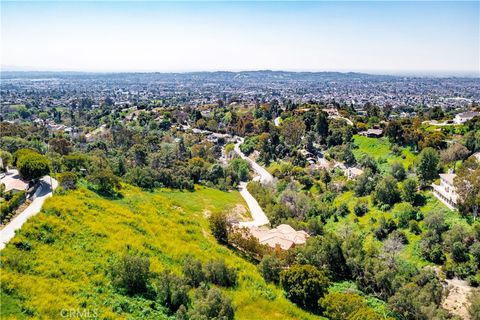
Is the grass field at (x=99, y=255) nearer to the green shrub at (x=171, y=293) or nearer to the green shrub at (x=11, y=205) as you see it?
the green shrub at (x=171, y=293)

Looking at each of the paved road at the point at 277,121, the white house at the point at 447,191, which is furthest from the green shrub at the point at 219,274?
the paved road at the point at 277,121

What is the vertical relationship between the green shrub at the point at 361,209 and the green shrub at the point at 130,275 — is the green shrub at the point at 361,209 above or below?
below

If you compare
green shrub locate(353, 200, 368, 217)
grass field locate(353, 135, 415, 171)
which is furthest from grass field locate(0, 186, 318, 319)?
grass field locate(353, 135, 415, 171)

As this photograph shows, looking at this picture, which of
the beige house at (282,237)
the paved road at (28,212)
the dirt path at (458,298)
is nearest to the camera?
the paved road at (28,212)

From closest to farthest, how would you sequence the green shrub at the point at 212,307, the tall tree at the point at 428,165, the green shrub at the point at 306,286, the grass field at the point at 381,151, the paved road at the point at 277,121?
the green shrub at the point at 212,307, the green shrub at the point at 306,286, the tall tree at the point at 428,165, the grass field at the point at 381,151, the paved road at the point at 277,121

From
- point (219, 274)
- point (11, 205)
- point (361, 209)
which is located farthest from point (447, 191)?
point (11, 205)

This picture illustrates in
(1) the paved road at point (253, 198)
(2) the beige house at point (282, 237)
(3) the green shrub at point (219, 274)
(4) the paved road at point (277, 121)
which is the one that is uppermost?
(4) the paved road at point (277, 121)

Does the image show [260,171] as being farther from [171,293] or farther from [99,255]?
[171,293]

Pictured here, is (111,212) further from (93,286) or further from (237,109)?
(237,109)
